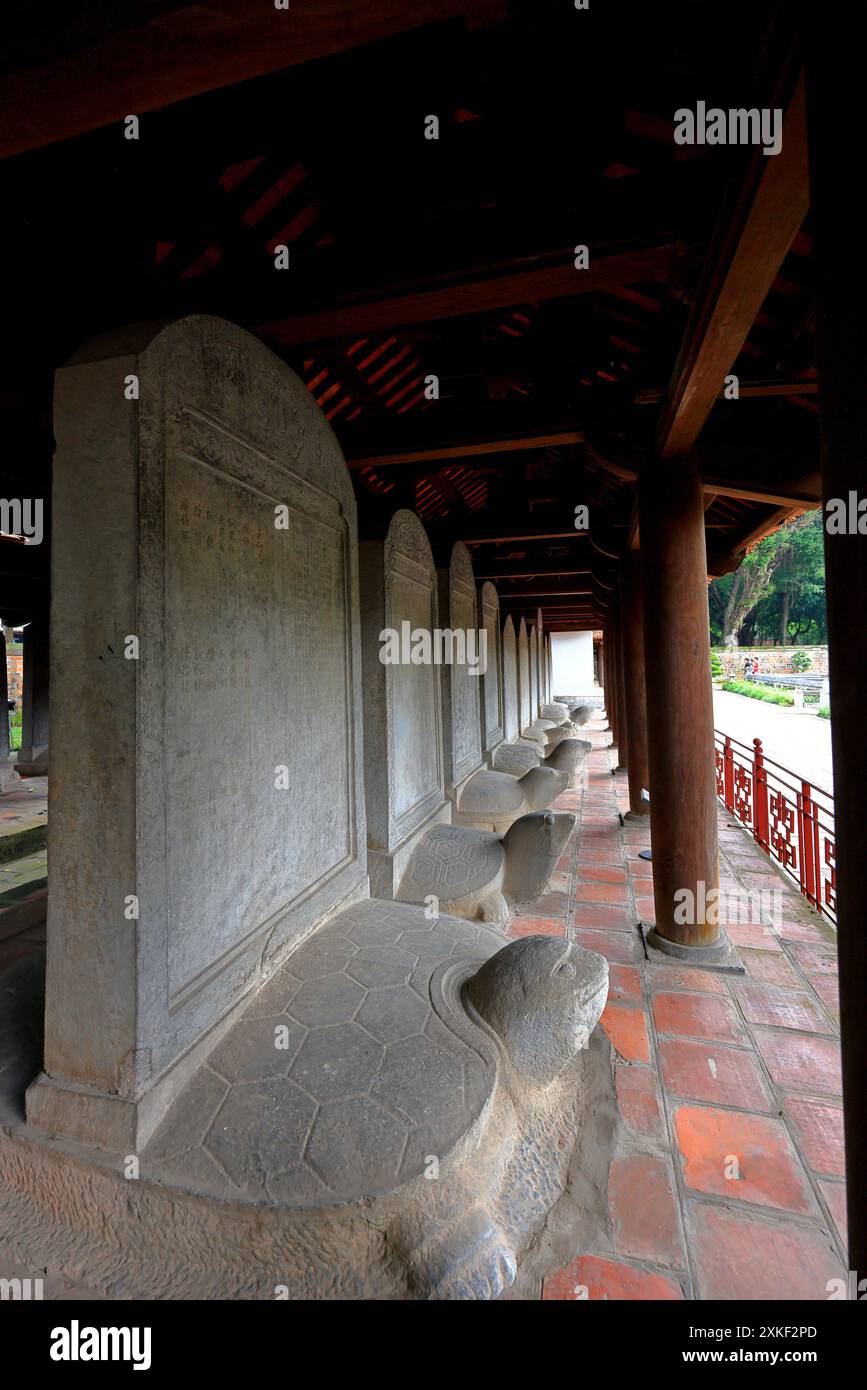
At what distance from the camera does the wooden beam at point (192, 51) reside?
4.76ft

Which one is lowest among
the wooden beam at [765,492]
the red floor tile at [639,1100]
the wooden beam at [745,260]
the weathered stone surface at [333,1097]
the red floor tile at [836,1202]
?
the red floor tile at [836,1202]

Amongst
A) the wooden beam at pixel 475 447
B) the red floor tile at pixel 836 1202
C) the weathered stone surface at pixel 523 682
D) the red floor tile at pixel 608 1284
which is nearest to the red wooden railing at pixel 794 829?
the red floor tile at pixel 836 1202

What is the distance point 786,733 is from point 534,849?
18333mm

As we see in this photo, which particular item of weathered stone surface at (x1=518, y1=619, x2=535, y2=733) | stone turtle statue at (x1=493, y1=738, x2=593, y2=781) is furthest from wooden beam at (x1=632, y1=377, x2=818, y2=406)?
weathered stone surface at (x1=518, y1=619, x2=535, y2=733)

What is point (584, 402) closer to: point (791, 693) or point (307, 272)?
point (307, 272)

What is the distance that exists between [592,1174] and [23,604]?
39.1ft

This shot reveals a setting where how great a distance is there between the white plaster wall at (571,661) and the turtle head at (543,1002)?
29.7m

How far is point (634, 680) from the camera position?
9.08m

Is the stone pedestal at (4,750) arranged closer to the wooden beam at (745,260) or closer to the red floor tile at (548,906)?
the red floor tile at (548,906)

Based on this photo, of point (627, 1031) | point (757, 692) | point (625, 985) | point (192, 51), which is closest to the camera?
point (192, 51)

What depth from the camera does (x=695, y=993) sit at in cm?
403

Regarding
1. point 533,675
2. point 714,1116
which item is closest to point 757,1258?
point 714,1116

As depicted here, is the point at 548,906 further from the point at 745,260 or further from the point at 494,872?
the point at 745,260
